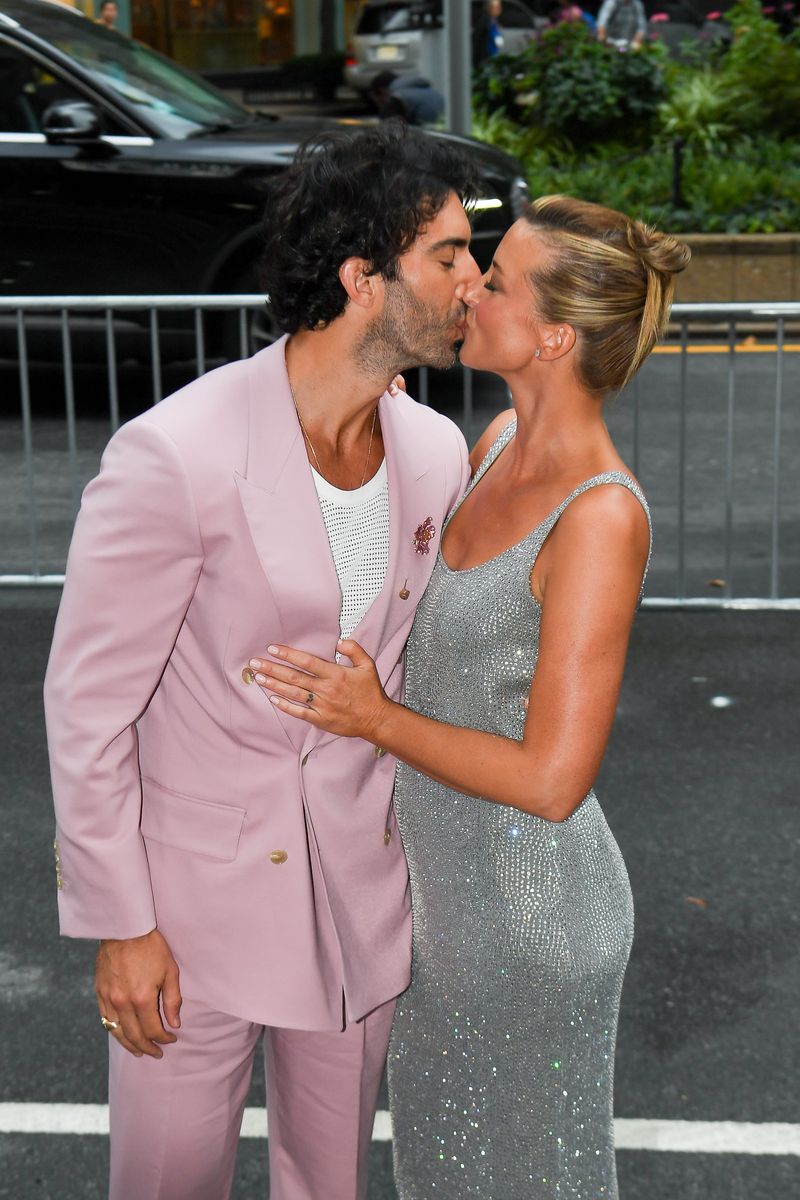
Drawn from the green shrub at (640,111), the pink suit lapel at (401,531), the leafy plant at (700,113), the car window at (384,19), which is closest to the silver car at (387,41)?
the car window at (384,19)

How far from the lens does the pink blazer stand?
251 cm

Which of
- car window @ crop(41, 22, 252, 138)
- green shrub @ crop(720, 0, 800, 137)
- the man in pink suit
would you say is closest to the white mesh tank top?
the man in pink suit

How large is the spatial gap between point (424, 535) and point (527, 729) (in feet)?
1.38

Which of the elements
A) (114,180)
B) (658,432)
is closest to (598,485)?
(658,432)

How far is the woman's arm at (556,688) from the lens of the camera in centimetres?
254

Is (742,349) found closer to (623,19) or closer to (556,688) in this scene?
(556,688)

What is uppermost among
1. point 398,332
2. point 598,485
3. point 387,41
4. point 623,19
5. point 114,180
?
point 623,19

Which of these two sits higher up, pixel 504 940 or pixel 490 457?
pixel 490 457

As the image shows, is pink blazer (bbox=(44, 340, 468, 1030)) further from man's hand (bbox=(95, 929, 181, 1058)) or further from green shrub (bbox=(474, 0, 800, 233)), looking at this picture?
green shrub (bbox=(474, 0, 800, 233))

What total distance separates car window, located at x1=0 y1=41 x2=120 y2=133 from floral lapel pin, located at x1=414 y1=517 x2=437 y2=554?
8077 millimetres

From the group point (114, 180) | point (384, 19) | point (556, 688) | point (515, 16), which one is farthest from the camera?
point (515, 16)

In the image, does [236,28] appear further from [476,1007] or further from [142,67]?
[476,1007]

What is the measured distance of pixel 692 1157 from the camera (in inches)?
Answer: 146

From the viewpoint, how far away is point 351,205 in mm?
2682
